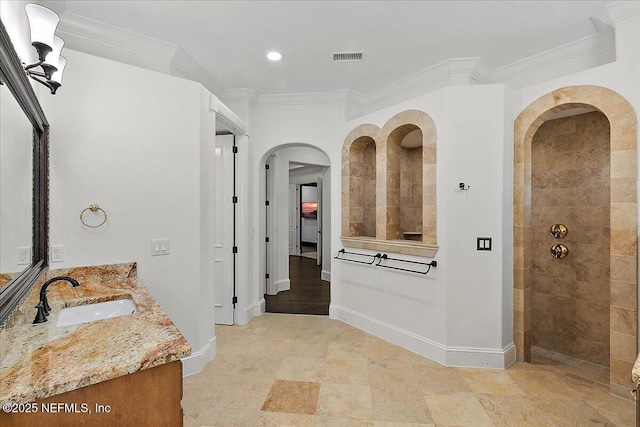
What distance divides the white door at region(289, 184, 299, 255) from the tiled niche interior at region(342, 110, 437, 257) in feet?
15.6

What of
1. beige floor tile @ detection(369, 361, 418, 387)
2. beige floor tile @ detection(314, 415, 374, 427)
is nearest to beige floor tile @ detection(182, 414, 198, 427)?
beige floor tile @ detection(314, 415, 374, 427)

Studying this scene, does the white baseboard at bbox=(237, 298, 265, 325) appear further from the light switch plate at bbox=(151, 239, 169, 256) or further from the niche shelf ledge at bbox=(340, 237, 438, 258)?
the light switch plate at bbox=(151, 239, 169, 256)

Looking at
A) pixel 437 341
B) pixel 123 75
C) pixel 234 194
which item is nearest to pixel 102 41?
pixel 123 75

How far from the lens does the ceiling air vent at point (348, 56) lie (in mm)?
→ 2996

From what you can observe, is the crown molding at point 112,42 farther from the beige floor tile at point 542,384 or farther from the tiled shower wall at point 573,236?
the tiled shower wall at point 573,236

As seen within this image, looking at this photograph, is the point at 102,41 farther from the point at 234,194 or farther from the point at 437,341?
the point at 437,341

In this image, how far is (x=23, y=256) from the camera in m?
1.60

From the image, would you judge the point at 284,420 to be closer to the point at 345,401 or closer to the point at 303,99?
the point at 345,401

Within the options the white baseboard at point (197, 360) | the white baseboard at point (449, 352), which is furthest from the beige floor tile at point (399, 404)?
the white baseboard at point (197, 360)

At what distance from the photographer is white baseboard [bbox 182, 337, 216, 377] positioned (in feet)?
8.43

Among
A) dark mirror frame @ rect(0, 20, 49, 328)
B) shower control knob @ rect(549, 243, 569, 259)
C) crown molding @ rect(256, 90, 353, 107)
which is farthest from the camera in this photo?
crown molding @ rect(256, 90, 353, 107)

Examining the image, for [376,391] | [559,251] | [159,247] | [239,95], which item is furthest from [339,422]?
[239,95]

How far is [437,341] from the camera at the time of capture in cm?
288

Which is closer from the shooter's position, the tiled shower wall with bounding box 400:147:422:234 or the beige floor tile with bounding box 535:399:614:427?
the beige floor tile with bounding box 535:399:614:427
